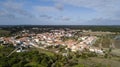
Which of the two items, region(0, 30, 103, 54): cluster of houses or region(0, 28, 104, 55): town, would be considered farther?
region(0, 30, 103, 54): cluster of houses

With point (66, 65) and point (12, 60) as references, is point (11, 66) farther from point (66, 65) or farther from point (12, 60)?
point (66, 65)

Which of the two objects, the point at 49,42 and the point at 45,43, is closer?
the point at 45,43

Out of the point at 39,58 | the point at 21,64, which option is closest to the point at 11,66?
the point at 21,64

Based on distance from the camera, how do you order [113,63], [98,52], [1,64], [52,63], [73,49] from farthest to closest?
[73,49] → [98,52] → [113,63] → [52,63] → [1,64]

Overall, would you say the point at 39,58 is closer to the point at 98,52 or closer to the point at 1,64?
the point at 1,64

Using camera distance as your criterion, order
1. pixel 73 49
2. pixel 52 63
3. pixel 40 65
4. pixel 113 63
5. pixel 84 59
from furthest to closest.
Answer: pixel 73 49
pixel 84 59
pixel 113 63
pixel 52 63
pixel 40 65

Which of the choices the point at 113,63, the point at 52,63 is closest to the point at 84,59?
the point at 113,63

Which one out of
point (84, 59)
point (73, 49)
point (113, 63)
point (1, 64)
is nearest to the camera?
point (1, 64)

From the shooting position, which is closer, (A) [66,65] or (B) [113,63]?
(A) [66,65]

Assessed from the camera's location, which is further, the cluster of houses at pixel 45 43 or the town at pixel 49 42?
the cluster of houses at pixel 45 43
